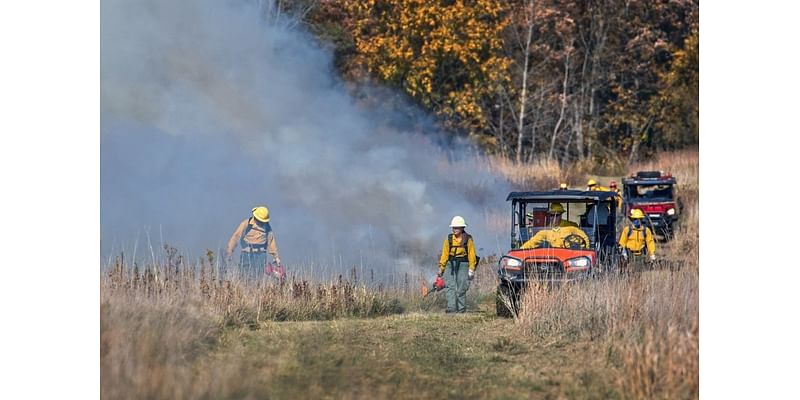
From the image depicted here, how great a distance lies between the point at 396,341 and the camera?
45.4ft

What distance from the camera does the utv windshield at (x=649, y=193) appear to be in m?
25.1

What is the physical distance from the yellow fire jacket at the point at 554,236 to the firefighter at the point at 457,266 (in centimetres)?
133

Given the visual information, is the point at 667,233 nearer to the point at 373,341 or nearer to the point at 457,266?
the point at 457,266

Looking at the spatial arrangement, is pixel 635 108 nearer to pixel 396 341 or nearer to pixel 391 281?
pixel 391 281

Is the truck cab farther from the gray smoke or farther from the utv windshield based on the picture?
the gray smoke

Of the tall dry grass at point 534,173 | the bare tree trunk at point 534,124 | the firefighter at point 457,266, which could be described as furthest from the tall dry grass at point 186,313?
the bare tree trunk at point 534,124

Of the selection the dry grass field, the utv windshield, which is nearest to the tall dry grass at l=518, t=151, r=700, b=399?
the dry grass field

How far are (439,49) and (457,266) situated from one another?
14361 mm

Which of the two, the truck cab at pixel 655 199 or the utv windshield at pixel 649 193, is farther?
the utv windshield at pixel 649 193

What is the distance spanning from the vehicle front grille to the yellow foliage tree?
1458 centimetres

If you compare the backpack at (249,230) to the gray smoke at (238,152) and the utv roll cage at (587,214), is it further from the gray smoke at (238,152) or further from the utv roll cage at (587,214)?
the utv roll cage at (587,214)

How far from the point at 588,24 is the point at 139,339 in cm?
2499

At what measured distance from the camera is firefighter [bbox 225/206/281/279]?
1714cm
